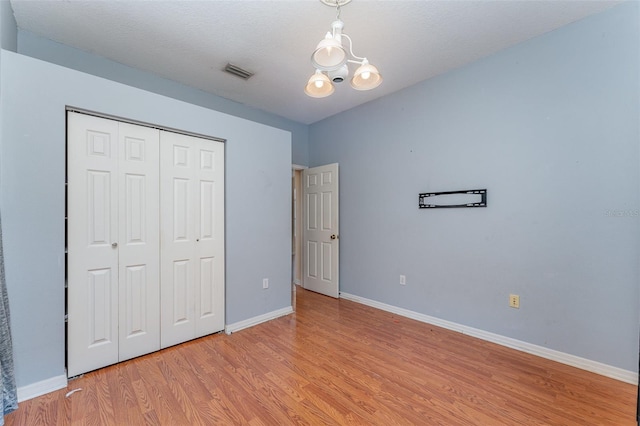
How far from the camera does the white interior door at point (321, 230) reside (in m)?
4.15

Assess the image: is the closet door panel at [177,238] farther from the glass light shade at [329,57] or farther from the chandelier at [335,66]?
the glass light shade at [329,57]

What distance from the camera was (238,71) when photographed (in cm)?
304

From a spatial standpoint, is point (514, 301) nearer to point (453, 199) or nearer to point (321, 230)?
point (453, 199)

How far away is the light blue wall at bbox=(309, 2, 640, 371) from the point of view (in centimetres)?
208

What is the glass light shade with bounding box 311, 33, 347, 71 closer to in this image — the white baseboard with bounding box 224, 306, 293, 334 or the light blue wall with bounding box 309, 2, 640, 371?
the light blue wall with bounding box 309, 2, 640, 371

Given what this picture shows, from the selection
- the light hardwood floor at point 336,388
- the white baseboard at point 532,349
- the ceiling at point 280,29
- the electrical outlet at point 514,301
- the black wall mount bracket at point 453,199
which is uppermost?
the ceiling at point 280,29

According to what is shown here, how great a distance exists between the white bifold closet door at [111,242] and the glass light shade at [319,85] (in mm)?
1484

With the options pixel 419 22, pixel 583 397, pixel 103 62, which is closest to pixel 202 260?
pixel 103 62

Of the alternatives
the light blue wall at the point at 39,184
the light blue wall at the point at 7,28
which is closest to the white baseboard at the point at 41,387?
the light blue wall at the point at 39,184

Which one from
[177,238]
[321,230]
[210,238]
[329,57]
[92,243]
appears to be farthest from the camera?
[321,230]

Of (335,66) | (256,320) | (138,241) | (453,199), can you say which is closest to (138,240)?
(138,241)

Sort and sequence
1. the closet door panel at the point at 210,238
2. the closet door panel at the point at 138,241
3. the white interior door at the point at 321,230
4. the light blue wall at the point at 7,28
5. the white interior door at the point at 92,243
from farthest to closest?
the white interior door at the point at 321,230
the closet door panel at the point at 210,238
the closet door panel at the point at 138,241
the white interior door at the point at 92,243
the light blue wall at the point at 7,28

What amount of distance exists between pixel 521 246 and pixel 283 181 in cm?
258

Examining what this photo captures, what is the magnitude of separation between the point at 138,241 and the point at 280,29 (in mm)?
2205
